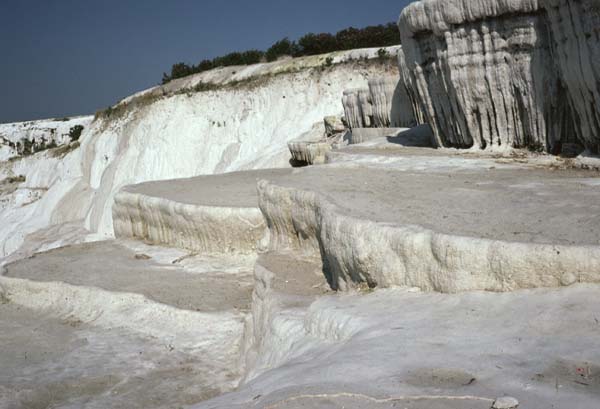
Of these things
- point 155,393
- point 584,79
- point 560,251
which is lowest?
point 155,393

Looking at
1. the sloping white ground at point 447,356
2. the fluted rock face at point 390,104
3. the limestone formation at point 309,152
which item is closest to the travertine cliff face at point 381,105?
the fluted rock face at point 390,104

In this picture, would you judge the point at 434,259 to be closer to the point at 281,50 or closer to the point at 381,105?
the point at 381,105

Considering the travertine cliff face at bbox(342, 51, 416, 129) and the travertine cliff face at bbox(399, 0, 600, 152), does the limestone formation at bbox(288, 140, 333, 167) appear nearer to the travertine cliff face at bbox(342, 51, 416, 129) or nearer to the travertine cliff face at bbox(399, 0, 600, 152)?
the travertine cliff face at bbox(342, 51, 416, 129)

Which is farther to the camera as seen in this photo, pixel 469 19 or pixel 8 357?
pixel 469 19

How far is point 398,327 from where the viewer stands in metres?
4.25

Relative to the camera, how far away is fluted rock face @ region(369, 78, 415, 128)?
15.1 meters

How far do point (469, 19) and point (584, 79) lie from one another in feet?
7.73

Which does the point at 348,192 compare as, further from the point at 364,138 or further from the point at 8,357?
the point at 364,138

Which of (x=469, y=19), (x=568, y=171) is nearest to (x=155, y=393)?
(x=568, y=171)

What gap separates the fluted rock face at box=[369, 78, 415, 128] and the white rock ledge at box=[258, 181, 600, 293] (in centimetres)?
866

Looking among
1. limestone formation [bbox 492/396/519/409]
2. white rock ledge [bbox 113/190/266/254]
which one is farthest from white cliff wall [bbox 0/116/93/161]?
limestone formation [bbox 492/396/519/409]

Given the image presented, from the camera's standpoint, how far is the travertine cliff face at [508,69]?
8000mm

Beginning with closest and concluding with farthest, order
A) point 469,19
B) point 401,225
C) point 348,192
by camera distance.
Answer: point 401,225, point 348,192, point 469,19


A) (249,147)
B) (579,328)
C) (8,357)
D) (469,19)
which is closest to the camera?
(579,328)
